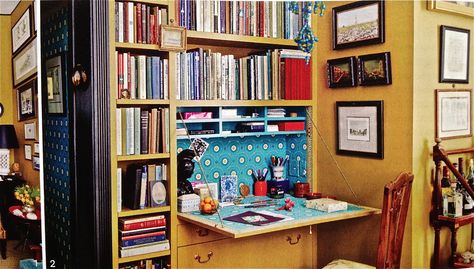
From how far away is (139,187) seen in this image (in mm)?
2961

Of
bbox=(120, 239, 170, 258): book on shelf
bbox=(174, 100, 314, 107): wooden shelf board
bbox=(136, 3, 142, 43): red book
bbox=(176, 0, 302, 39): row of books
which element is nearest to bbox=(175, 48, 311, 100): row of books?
bbox=(174, 100, 314, 107): wooden shelf board

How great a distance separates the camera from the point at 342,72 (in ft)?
11.4

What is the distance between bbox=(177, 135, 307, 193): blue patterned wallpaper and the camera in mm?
3510

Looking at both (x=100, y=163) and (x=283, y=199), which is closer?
(x=100, y=163)

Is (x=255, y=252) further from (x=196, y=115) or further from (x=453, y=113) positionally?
(x=453, y=113)

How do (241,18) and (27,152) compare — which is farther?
(241,18)

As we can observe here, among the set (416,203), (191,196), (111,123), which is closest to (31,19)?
(111,123)

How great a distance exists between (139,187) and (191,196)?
12.8 inches

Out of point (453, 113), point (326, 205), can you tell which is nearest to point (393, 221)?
point (326, 205)

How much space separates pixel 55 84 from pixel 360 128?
183 centimetres

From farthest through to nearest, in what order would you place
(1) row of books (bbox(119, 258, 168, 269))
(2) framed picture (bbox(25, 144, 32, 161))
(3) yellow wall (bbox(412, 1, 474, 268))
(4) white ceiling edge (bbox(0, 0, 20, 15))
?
(3) yellow wall (bbox(412, 1, 474, 268))
(1) row of books (bbox(119, 258, 168, 269))
(2) framed picture (bbox(25, 144, 32, 161))
(4) white ceiling edge (bbox(0, 0, 20, 15))

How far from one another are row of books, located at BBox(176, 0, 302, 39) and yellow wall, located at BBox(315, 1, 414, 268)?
29cm

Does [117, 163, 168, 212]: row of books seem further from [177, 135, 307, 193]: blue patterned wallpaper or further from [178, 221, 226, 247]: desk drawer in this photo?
[177, 135, 307, 193]: blue patterned wallpaper

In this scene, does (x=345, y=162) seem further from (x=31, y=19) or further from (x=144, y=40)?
(x=31, y=19)
